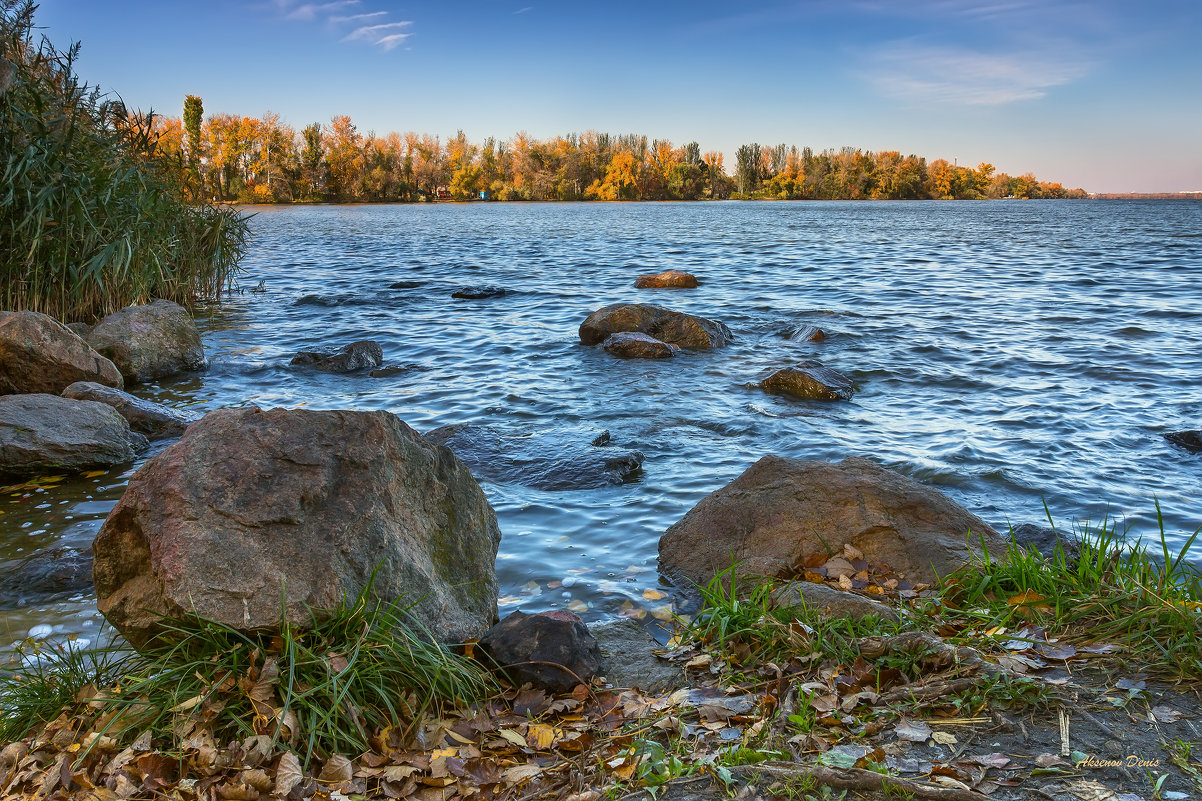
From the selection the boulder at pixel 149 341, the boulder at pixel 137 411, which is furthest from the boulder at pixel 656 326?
the boulder at pixel 137 411

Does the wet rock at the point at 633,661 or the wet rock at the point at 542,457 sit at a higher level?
the wet rock at the point at 542,457

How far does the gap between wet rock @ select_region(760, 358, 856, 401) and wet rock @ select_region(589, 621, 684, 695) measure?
5869mm

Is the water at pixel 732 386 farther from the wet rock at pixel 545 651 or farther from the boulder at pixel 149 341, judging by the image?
the wet rock at pixel 545 651

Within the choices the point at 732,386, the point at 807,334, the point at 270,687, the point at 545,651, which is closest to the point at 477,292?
the point at 807,334

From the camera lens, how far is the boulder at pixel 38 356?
812 cm

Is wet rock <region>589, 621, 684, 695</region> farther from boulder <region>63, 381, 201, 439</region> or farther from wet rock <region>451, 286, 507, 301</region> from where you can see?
wet rock <region>451, 286, 507, 301</region>

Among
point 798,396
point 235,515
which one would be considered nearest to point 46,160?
point 235,515

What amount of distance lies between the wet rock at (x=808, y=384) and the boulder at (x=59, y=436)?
6.82 metres

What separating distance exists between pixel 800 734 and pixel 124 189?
1152cm

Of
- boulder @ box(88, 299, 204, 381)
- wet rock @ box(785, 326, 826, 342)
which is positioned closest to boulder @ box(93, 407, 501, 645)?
boulder @ box(88, 299, 204, 381)

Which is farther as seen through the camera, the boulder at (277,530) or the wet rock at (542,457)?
the wet rock at (542,457)

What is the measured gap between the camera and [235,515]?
311cm

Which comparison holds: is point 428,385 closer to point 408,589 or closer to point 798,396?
point 798,396

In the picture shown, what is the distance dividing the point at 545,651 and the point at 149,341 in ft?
29.0
